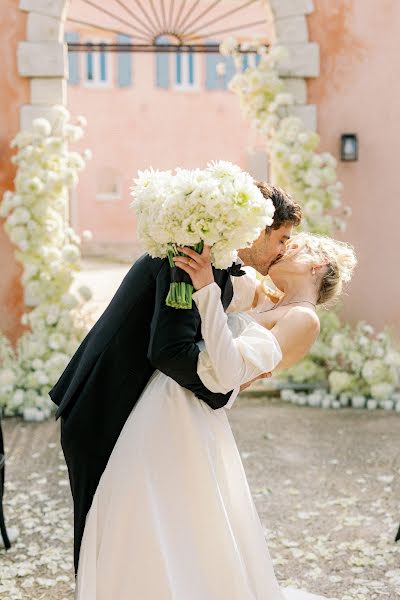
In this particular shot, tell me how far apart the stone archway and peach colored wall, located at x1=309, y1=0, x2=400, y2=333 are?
0.60 ft

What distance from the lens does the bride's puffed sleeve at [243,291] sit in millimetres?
2883

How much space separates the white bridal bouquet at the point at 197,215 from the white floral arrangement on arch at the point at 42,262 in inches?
178

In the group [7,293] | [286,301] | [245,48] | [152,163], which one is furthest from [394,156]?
[152,163]

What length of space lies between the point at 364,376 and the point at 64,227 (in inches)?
107

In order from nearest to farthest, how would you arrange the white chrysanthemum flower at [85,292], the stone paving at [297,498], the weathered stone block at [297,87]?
the stone paving at [297,498], the white chrysanthemum flower at [85,292], the weathered stone block at [297,87]

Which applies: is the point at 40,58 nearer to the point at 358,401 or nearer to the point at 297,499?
the point at 358,401

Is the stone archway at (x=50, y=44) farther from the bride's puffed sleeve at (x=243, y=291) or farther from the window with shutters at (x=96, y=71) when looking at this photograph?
the window with shutters at (x=96, y=71)

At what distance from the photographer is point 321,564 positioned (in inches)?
158

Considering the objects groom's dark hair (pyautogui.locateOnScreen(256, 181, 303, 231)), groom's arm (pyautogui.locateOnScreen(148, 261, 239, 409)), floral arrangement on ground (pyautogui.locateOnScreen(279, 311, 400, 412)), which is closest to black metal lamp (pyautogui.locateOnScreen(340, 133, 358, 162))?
floral arrangement on ground (pyautogui.locateOnScreen(279, 311, 400, 412))

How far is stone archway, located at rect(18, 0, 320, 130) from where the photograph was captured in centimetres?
682

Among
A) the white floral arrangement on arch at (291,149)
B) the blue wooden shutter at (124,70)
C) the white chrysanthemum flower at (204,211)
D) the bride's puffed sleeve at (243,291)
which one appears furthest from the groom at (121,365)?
the blue wooden shutter at (124,70)

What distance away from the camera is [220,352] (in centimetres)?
221

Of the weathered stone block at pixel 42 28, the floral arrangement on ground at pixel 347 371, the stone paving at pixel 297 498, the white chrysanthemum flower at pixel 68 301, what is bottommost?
the stone paving at pixel 297 498

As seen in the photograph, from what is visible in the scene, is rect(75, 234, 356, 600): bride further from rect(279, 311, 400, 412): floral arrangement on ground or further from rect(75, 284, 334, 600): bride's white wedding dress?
rect(279, 311, 400, 412): floral arrangement on ground
